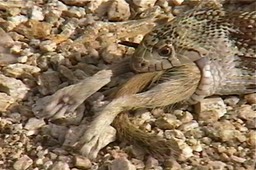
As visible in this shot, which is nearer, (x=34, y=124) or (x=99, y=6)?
(x=34, y=124)

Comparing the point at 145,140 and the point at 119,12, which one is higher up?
the point at 119,12

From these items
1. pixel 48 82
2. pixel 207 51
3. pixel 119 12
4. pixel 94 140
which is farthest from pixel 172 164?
pixel 119 12

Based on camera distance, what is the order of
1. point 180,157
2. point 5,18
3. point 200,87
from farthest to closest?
point 5,18, point 200,87, point 180,157

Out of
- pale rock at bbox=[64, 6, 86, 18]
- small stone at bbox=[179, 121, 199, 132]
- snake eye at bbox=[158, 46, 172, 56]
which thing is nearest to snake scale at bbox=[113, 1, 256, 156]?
snake eye at bbox=[158, 46, 172, 56]

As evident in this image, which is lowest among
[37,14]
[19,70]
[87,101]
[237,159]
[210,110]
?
[237,159]

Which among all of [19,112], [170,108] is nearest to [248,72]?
[170,108]

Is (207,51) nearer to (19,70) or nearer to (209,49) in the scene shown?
(209,49)

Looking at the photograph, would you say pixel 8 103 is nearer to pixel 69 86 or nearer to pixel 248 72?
pixel 69 86

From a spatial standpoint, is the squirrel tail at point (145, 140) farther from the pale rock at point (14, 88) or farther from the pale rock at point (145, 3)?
the pale rock at point (145, 3)
